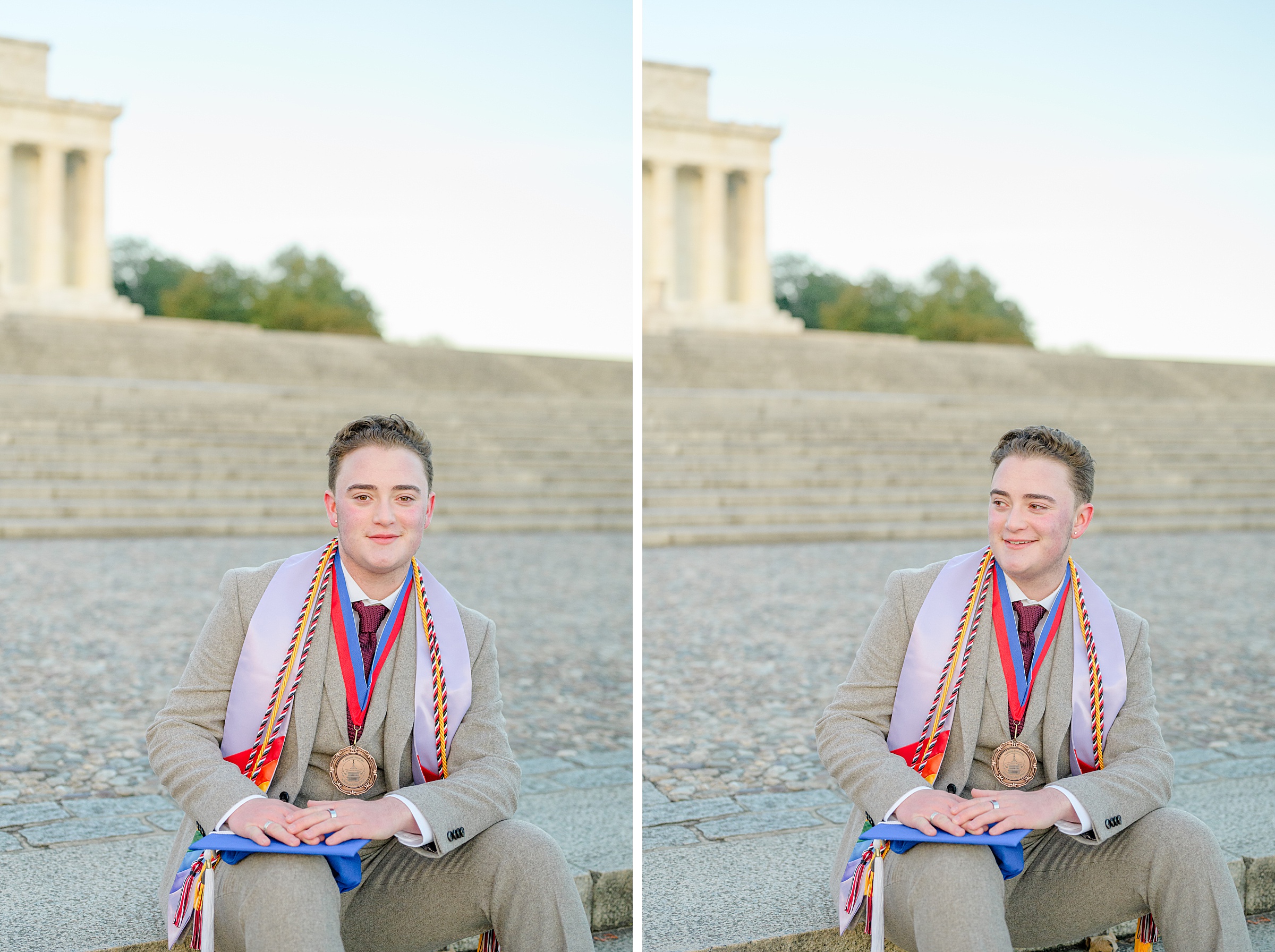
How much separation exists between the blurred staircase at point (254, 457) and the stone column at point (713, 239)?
21233 millimetres

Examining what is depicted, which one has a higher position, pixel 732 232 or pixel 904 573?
pixel 732 232

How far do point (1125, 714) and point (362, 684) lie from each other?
161 centimetres

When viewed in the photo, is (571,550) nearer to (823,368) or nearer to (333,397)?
(333,397)

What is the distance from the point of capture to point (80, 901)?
3070mm

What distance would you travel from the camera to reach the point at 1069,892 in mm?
2590

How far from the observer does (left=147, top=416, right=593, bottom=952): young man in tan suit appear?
7.94 ft

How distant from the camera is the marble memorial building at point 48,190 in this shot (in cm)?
3972

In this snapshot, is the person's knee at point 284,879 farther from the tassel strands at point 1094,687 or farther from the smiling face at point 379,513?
the tassel strands at point 1094,687

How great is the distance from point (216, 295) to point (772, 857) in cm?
4869

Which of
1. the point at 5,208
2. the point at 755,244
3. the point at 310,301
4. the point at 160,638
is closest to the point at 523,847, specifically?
the point at 160,638

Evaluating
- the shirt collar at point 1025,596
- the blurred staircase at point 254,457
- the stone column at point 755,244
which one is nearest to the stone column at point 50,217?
the blurred staircase at point 254,457

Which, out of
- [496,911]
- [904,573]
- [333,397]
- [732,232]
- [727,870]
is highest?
[732,232]

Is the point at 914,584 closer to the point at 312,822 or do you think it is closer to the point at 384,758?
the point at 384,758

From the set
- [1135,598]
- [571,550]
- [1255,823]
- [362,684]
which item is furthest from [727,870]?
[571,550]
